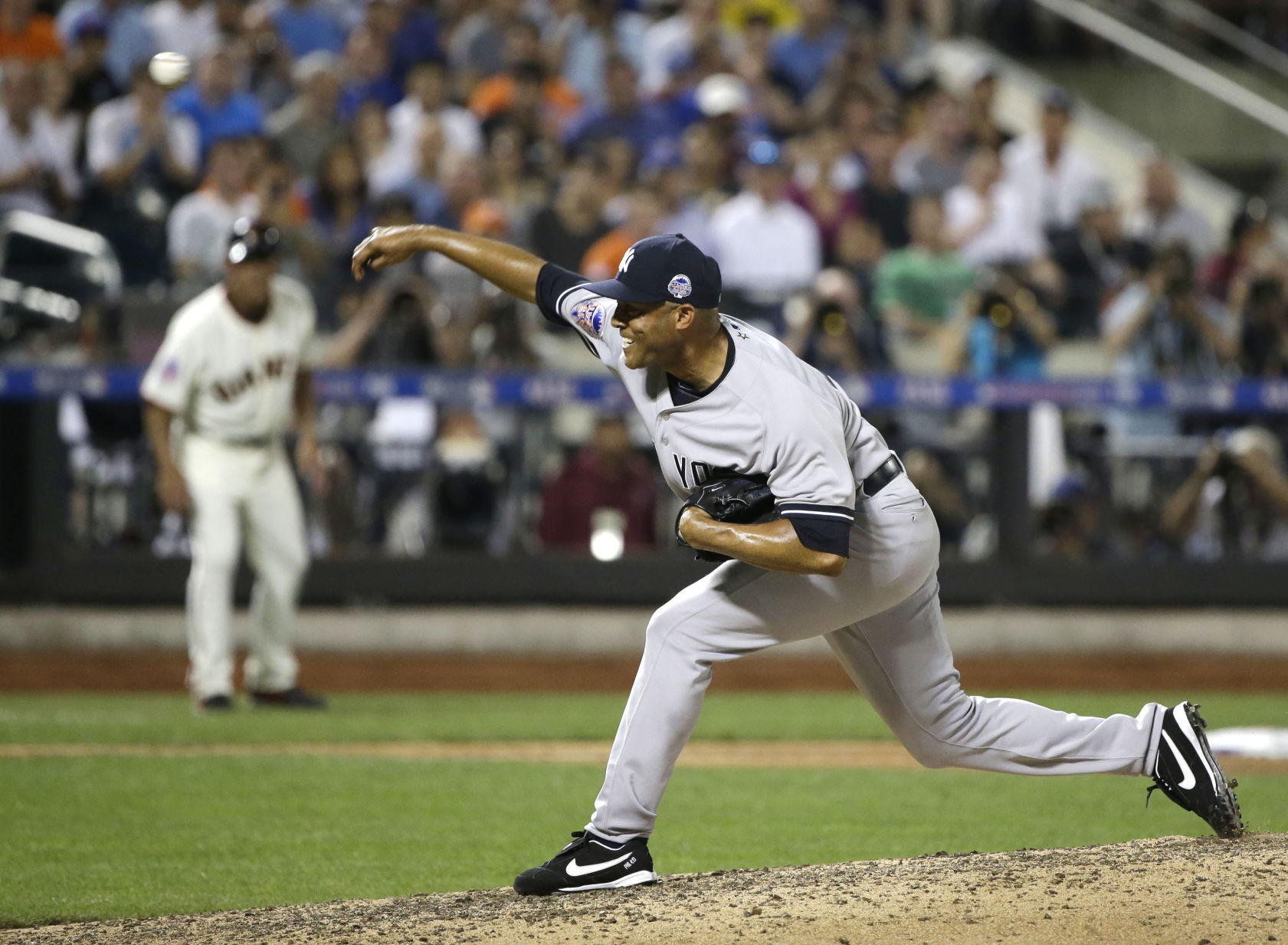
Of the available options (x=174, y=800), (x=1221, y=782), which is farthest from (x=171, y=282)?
(x=1221, y=782)

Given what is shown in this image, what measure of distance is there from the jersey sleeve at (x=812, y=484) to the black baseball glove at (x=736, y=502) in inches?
2.1

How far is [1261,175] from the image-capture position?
14.6 m

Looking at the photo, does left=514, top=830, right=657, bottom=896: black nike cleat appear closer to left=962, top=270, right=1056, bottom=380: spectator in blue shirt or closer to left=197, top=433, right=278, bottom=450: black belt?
left=197, top=433, right=278, bottom=450: black belt

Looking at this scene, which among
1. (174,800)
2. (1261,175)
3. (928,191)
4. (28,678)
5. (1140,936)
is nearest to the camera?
(1140,936)

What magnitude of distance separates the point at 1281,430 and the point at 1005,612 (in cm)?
209

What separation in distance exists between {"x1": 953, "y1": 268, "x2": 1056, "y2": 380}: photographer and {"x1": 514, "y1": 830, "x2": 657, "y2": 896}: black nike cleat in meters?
6.96

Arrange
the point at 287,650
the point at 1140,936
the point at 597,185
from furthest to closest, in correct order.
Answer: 1. the point at 597,185
2. the point at 287,650
3. the point at 1140,936

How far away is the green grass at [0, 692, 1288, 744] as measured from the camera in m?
7.34

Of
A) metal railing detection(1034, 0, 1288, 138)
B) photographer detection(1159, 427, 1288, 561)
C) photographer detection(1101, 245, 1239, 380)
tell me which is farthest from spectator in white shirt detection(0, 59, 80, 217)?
metal railing detection(1034, 0, 1288, 138)

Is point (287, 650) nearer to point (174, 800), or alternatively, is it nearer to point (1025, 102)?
point (174, 800)

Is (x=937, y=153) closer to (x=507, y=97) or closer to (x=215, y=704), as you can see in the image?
(x=507, y=97)

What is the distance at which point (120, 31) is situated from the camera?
42.3 ft

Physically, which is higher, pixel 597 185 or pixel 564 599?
pixel 597 185

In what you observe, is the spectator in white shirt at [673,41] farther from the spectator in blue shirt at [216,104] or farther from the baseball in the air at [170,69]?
the baseball in the air at [170,69]
